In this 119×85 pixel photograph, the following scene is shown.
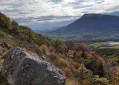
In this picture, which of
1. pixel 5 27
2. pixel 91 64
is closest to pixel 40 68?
pixel 5 27

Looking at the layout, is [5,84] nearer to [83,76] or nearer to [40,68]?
[40,68]

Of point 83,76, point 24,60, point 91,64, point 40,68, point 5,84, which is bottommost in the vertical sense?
point 91,64

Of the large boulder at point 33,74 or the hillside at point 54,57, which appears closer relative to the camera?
the large boulder at point 33,74

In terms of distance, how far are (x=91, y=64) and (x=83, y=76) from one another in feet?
99.2

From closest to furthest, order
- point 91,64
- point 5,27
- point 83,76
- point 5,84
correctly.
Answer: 1. point 5,84
2. point 83,76
3. point 5,27
4. point 91,64

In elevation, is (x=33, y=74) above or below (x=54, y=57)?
above

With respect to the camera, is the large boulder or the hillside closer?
the large boulder

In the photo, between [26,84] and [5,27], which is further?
[5,27]

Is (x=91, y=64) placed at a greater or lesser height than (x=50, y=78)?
lesser

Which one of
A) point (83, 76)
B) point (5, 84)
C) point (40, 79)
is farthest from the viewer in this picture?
point (83, 76)

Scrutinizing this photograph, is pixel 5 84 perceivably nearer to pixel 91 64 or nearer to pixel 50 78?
pixel 50 78

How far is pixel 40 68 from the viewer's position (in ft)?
42.3

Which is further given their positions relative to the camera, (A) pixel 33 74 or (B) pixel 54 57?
(B) pixel 54 57

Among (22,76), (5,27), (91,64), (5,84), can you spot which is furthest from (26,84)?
(91,64)
